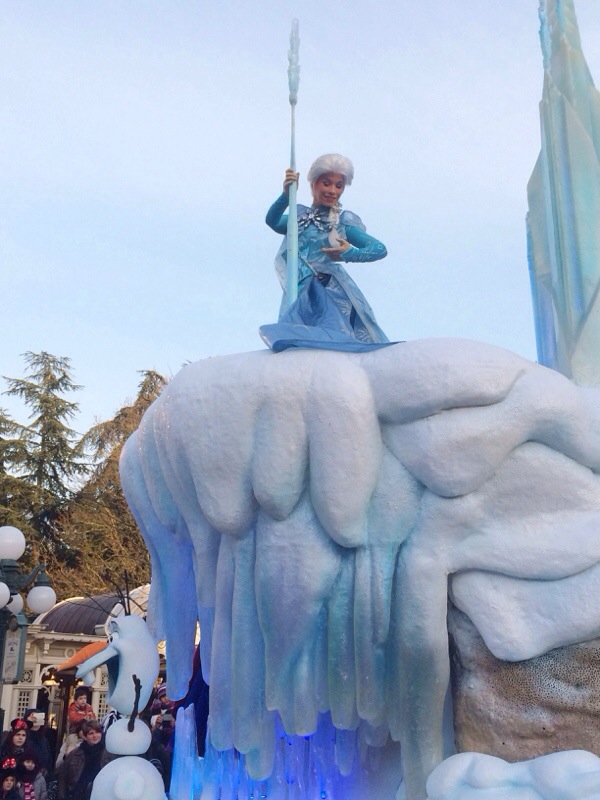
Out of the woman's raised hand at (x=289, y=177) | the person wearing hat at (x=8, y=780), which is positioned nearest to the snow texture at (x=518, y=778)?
the woman's raised hand at (x=289, y=177)

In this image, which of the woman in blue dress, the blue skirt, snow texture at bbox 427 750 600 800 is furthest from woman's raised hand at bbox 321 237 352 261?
snow texture at bbox 427 750 600 800

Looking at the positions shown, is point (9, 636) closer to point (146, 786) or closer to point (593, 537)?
point (146, 786)

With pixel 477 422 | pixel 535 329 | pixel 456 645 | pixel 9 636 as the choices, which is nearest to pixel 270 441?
pixel 477 422

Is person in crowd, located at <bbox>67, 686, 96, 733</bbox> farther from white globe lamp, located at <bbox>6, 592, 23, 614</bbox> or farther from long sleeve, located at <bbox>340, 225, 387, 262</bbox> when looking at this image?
long sleeve, located at <bbox>340, 225, 387, 262</bbox>

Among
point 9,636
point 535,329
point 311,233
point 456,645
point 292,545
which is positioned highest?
point 311,233

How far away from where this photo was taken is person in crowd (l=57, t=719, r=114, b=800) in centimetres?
680

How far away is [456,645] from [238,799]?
1.77 m

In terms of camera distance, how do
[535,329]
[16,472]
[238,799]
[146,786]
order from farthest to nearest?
[16,472] → [535,329] → [238,799] → [146,786]

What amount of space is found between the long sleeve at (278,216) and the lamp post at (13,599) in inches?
197

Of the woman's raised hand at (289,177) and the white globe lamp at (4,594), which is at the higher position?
the woman's raised hand at (289,177)

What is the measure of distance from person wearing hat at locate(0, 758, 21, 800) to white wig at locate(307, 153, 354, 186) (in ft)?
16.9

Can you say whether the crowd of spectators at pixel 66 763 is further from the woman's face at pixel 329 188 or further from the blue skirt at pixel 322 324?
the woman's face at pixel 329 188

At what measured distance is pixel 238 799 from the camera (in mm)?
4715

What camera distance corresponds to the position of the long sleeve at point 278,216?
554cm
